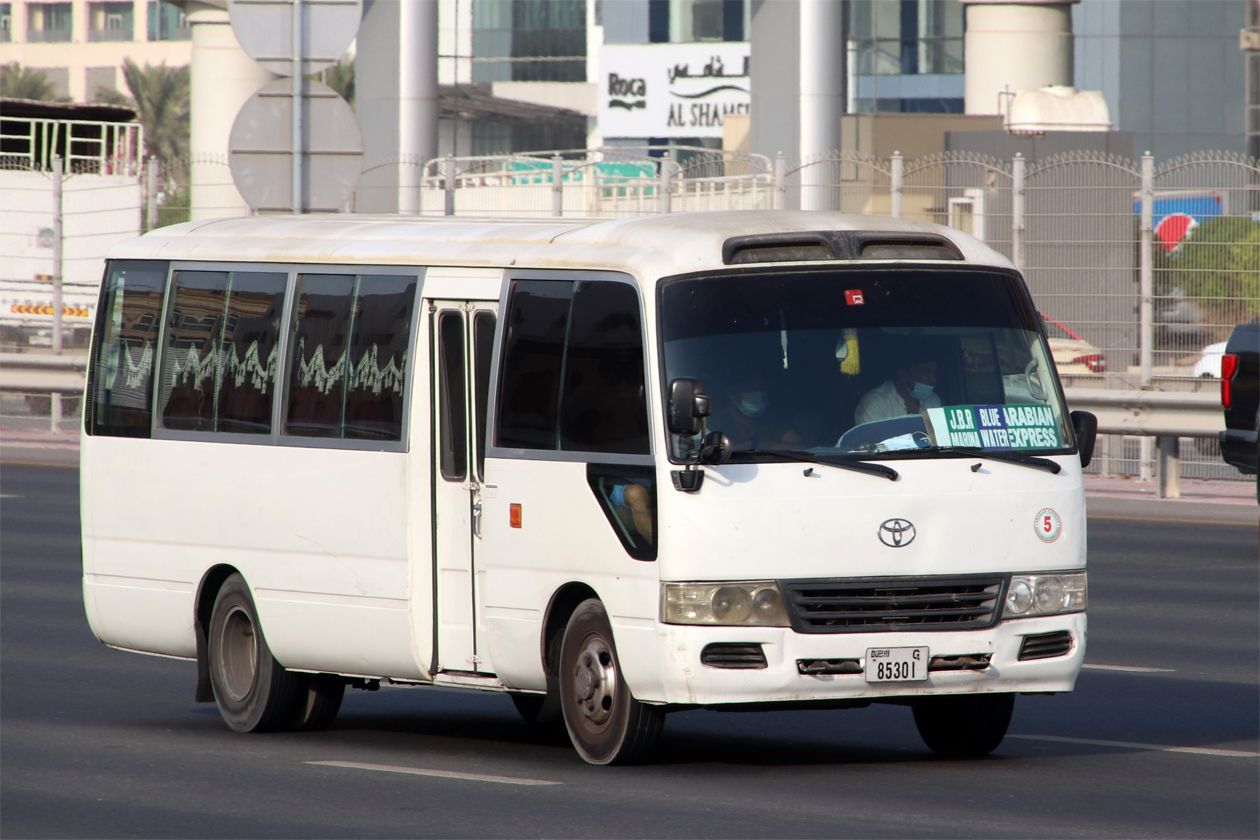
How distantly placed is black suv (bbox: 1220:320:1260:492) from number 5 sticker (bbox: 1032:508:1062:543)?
30.0 feet

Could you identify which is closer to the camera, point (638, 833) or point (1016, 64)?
point (638, 833)

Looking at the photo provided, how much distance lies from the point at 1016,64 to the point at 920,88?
3590cm

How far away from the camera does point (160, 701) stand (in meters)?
11.7

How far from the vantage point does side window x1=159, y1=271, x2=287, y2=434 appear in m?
10.9

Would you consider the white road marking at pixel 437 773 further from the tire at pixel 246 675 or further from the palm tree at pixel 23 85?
the palm tree at pixel 23 85

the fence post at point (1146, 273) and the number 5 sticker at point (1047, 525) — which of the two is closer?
the number 5 sticker at point (1047, 525)

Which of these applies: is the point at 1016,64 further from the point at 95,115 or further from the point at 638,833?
the point at 638,833

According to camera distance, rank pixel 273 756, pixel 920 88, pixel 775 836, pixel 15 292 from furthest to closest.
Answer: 1. pixel 920 88
2. pixel 15 292
3. pixel 273 756
4. pixel 775 836

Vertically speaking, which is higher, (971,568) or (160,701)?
(971,568)

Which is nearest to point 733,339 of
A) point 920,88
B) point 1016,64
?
point 1016,64

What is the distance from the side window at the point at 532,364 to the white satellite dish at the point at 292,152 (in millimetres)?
7097

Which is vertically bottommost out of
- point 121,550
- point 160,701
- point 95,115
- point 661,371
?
point 160,701

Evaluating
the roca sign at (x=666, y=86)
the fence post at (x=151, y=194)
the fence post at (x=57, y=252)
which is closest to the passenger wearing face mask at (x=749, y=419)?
the fence post at (x=151, y=194)

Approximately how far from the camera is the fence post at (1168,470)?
2208 cm
